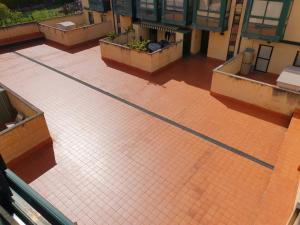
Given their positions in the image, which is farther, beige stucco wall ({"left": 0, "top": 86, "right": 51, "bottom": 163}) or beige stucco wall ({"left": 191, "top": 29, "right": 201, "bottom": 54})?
beige stucco wall ({"left": 191, "top": 29, "right": 201, "bottom": 54})

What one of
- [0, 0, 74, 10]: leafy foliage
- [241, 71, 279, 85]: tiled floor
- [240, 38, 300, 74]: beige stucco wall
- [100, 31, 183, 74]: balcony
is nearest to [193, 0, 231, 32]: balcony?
[240, 38, 300, 74]: beige stucco wall

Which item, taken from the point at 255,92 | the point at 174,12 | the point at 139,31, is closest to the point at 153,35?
the point at 139,31

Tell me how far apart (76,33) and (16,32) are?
20.0 ft

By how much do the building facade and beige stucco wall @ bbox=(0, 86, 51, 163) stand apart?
12413 millimetres

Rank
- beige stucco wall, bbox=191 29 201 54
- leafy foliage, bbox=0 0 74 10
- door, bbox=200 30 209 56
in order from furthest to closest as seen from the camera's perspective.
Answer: leafy foliage, bbox=0 0 74 10
door, bbox=200 30 209 56
beige stucco wall, bbox=191 29 201 54

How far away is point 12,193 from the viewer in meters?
2.18

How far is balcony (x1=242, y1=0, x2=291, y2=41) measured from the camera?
13.9 metres

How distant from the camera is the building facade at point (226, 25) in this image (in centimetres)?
1452

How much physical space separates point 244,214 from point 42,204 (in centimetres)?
776

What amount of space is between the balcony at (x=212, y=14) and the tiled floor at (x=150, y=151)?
3324 mm

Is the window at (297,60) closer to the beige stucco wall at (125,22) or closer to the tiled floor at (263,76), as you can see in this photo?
the tiled floor at (263,76)

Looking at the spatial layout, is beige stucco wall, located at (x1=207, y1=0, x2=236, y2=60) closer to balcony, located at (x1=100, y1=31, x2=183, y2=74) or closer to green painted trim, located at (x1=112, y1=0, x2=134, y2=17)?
balcony, located at (x1=100, y1=31, x2=183, y2=74)

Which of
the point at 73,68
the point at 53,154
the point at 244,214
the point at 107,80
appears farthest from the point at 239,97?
the point at 73,68

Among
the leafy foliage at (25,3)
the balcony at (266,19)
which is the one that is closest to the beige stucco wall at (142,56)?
the balcony at (266,19)
